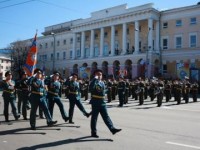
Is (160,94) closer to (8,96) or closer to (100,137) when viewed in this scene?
(8,96)

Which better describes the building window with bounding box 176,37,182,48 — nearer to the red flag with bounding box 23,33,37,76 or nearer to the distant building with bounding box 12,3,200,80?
the distant building with bounding box 12,3,200,80

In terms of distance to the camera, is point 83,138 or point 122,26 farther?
point 122,26

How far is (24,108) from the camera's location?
12977 millimetres

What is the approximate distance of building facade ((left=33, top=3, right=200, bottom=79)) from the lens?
49.2 meters

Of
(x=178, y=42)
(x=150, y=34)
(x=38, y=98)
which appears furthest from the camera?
(x=150, y=34)

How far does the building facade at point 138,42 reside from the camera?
49.2m

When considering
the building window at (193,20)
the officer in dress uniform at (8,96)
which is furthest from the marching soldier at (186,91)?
the building window at (193,20)

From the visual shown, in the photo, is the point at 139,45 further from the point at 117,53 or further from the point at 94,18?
the point at 94,18

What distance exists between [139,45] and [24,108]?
44.3 meters

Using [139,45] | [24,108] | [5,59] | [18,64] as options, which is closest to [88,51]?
[139,45]

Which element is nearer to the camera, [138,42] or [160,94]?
[160,94]

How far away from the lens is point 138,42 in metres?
53.5

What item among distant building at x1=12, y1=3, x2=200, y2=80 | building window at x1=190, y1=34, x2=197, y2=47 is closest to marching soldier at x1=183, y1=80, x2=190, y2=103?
distant building at x1=12, y1=3, x2=200, y2=80

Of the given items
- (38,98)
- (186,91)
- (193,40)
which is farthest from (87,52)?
(38,98)
